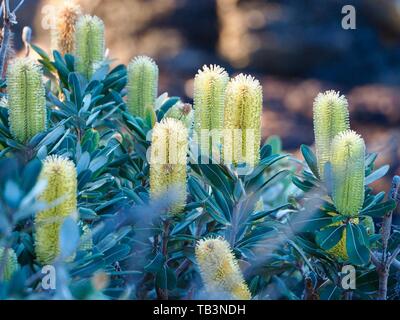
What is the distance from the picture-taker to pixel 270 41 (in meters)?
5.47

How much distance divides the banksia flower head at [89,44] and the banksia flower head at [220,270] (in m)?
0.66

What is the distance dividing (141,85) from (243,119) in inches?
15.7

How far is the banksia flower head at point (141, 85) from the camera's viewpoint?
1581 millimetres

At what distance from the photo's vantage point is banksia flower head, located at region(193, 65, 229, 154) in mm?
1325

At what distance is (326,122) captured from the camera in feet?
4.48

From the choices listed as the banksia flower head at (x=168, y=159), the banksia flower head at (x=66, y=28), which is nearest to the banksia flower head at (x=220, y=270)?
the banksia flower head at (x=168, y=159)

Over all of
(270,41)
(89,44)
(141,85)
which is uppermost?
(270,41)

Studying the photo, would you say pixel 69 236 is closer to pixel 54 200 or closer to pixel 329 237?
pixel 54 200

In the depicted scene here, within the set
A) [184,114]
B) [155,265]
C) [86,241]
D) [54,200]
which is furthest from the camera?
[184,114]

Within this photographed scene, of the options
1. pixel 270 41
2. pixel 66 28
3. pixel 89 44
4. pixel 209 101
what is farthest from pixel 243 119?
pixel 270 41

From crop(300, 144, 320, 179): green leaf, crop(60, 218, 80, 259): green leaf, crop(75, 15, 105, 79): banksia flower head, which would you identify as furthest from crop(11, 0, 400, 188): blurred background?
crop(60, 218, 80, 259): green leaf

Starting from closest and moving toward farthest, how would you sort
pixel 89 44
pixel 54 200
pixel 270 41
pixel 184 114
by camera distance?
pixel 54 200 < pixel 184 114 < pixel 89 44 < pixel 270 41

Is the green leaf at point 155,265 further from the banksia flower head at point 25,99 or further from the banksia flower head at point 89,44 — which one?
the banksia flower head at point 89,44
